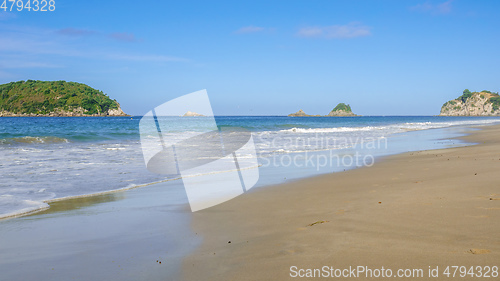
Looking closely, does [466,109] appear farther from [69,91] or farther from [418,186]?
[418,186]

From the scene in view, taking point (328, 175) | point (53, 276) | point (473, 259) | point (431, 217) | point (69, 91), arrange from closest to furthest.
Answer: point (473, 259), point (53, 276), point (431, 217), point (328, 175), point (69, 91)

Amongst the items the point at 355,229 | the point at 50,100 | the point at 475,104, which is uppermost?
the point at 50,100

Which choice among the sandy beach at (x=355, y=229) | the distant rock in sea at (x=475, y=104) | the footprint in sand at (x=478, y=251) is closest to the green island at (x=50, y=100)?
the sandy beach at (x=355, y=229)

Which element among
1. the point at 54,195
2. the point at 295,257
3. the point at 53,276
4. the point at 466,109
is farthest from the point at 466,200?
the point at 466,109

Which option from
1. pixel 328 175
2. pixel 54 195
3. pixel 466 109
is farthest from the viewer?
pixel 466 109

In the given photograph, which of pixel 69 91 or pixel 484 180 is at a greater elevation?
pixel 69 91

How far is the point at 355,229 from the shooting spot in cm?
380

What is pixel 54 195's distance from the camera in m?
6.59

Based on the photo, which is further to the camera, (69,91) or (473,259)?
(69,91)

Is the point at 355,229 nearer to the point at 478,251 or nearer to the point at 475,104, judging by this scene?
the point at 478,251

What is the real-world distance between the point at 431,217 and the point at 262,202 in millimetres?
2575

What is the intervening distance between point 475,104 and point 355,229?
197879 millimetres

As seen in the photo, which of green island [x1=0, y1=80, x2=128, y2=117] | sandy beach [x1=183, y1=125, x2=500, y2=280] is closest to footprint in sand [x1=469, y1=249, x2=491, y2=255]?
sandy beach [x1=183, y1=125, x2=500, y2=280]

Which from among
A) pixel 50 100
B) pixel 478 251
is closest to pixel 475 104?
pixel 50 100
